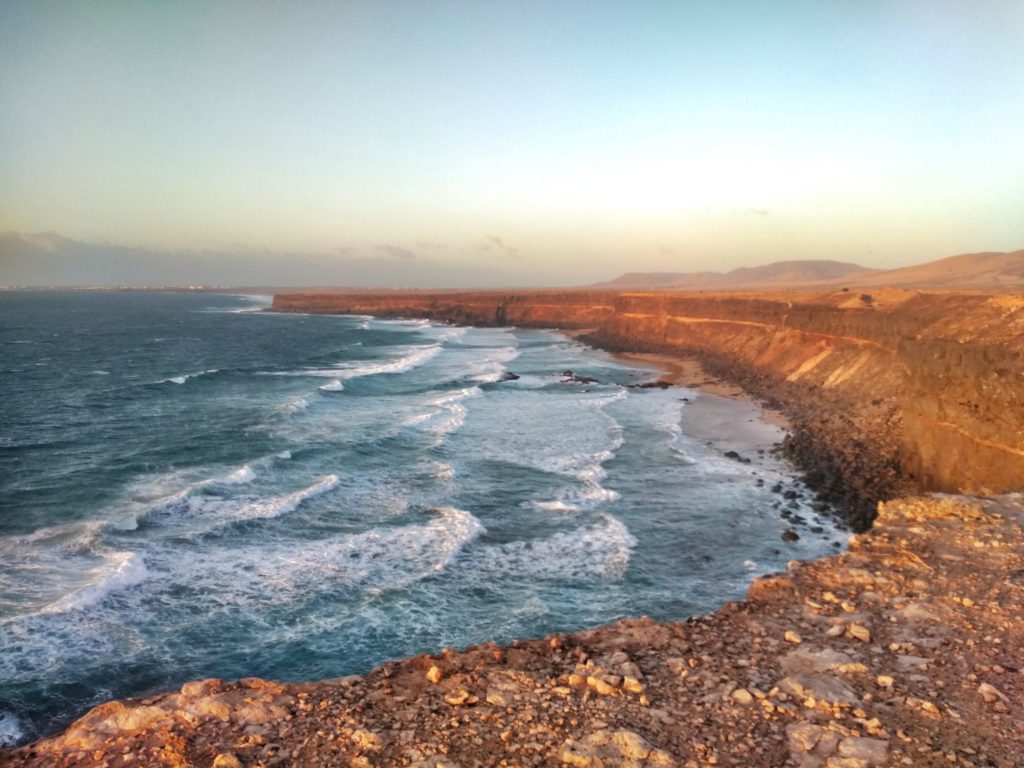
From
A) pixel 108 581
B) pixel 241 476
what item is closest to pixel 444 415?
pixel 241 476

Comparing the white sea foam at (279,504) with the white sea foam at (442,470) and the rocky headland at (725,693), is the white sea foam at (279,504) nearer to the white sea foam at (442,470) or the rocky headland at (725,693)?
the white sea foam at (442,470)

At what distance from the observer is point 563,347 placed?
7062 centimetres

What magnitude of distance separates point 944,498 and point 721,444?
1479cm

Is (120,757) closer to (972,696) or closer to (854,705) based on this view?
(854,705)

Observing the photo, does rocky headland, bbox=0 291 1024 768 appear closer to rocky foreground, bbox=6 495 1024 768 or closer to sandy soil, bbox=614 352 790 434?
rocky foreground, bbox=6 495 1024 768

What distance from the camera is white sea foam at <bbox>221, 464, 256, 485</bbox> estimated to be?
70.6 ft

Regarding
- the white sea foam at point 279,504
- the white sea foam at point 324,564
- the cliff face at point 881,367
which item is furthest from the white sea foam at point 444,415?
the cliff face at point 881,367

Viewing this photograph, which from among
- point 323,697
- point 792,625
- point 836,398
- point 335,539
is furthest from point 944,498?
point 836,398

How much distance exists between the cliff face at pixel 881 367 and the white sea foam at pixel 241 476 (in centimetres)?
1943

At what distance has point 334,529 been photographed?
58.5ft

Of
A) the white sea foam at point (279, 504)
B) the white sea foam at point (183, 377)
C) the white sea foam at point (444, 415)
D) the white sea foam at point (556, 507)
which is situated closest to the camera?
the white sea foam at point (279, 504)

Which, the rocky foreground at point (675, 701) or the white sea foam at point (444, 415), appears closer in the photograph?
the rocky foreground at point (675, 701)

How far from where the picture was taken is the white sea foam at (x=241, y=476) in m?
21.5

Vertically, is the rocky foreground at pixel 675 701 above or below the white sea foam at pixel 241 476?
above
